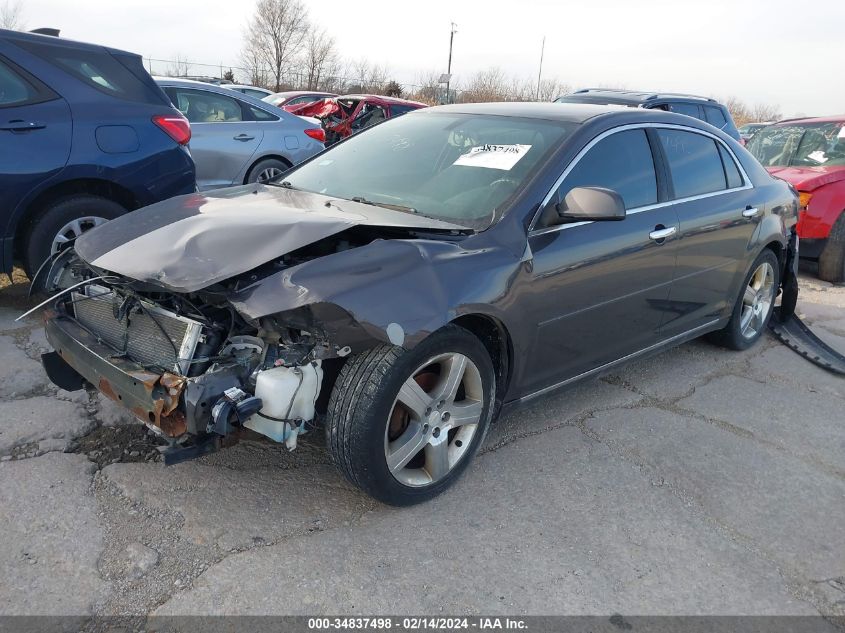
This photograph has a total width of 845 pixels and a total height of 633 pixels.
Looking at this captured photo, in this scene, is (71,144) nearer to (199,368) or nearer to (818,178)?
(199,368)

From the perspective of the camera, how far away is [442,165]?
3.48 metres

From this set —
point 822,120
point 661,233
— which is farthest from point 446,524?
point 822,120

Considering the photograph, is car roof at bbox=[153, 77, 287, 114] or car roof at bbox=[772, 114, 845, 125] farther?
car roof at bbox=[772, 114, 845, 125]

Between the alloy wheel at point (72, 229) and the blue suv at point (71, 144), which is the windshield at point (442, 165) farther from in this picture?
the alloy wheel at point (72, 229)

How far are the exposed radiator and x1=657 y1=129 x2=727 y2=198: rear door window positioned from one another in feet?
9.34

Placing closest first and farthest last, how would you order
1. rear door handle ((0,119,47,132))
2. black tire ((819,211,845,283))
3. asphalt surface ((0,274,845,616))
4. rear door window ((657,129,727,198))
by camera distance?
asphalt surface ((0,274,845,616)) → rear door window ((657,129,727,198)) → rear door handle ((0,119,47,132)) → black tire ((819,211,845,283))

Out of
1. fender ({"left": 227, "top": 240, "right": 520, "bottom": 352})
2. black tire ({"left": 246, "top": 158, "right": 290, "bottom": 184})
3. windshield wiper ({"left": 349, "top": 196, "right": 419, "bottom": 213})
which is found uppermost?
windshield wiper ({"left": 349, "top": 196, "right": 419, "bottom": 213})

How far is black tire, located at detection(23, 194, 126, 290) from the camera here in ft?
14.6

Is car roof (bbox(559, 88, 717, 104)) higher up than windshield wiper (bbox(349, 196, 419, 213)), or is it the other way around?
Result: car roof (bbox(559, 88, 717, 104))

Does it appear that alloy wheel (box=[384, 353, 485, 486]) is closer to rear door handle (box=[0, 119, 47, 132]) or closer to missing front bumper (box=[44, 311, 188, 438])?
missing front bumper (box=[44, 311, 188, 438])

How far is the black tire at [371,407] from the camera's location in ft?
8.22

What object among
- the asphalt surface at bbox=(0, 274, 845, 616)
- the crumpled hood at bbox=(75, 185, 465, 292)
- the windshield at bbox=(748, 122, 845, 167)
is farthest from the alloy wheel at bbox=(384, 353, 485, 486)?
the windshield at bbox=(748, 122, 845, 167)

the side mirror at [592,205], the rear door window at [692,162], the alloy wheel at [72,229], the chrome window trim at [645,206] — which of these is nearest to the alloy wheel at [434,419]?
the chrome window trim at [645,206]

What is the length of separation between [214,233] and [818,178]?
703 cm
